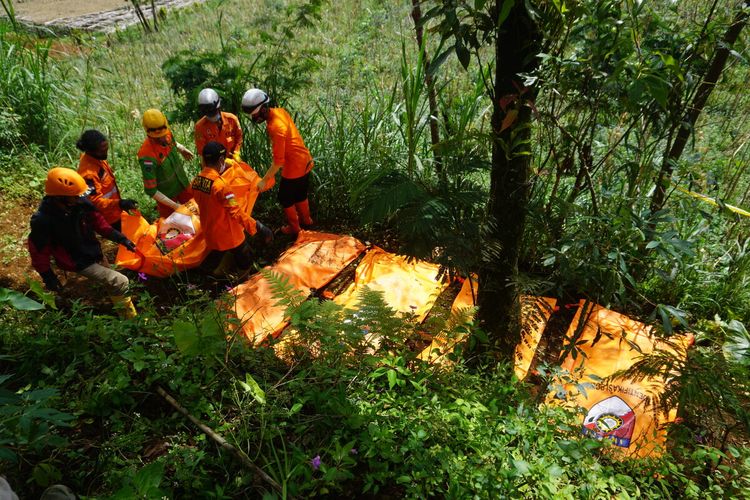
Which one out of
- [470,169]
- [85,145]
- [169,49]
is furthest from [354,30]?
[470,169]

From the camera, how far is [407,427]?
151 centimetres

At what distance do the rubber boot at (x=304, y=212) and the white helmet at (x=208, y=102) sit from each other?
985mm

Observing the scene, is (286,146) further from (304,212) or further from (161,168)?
(161,168)

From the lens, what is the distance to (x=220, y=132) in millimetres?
3547

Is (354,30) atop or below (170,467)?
atop

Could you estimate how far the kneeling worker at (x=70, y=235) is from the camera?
2.58m

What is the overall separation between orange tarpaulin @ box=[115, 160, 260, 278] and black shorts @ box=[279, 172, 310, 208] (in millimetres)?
235

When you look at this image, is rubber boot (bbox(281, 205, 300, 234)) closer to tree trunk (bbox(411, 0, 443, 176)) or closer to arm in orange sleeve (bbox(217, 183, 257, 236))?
arm in orange sleeve (bbox(217, 183, 257, 236))

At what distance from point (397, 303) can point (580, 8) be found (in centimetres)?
218

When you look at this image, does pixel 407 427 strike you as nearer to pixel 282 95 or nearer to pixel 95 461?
pixel 95 461

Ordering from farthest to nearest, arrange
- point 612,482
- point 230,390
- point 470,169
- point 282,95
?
point 282,95 → point 470,169 → point 230,390 → point 612,482

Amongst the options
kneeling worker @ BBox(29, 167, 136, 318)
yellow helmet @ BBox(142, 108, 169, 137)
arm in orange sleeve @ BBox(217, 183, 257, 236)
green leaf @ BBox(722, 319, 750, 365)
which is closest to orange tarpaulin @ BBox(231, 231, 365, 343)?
arm in orange sleeve @ BBox(217, 183, 257, 236)

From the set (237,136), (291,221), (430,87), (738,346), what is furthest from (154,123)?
(738,346)

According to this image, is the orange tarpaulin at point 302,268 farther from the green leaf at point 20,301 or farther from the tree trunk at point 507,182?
the green leaf at point 20,301
